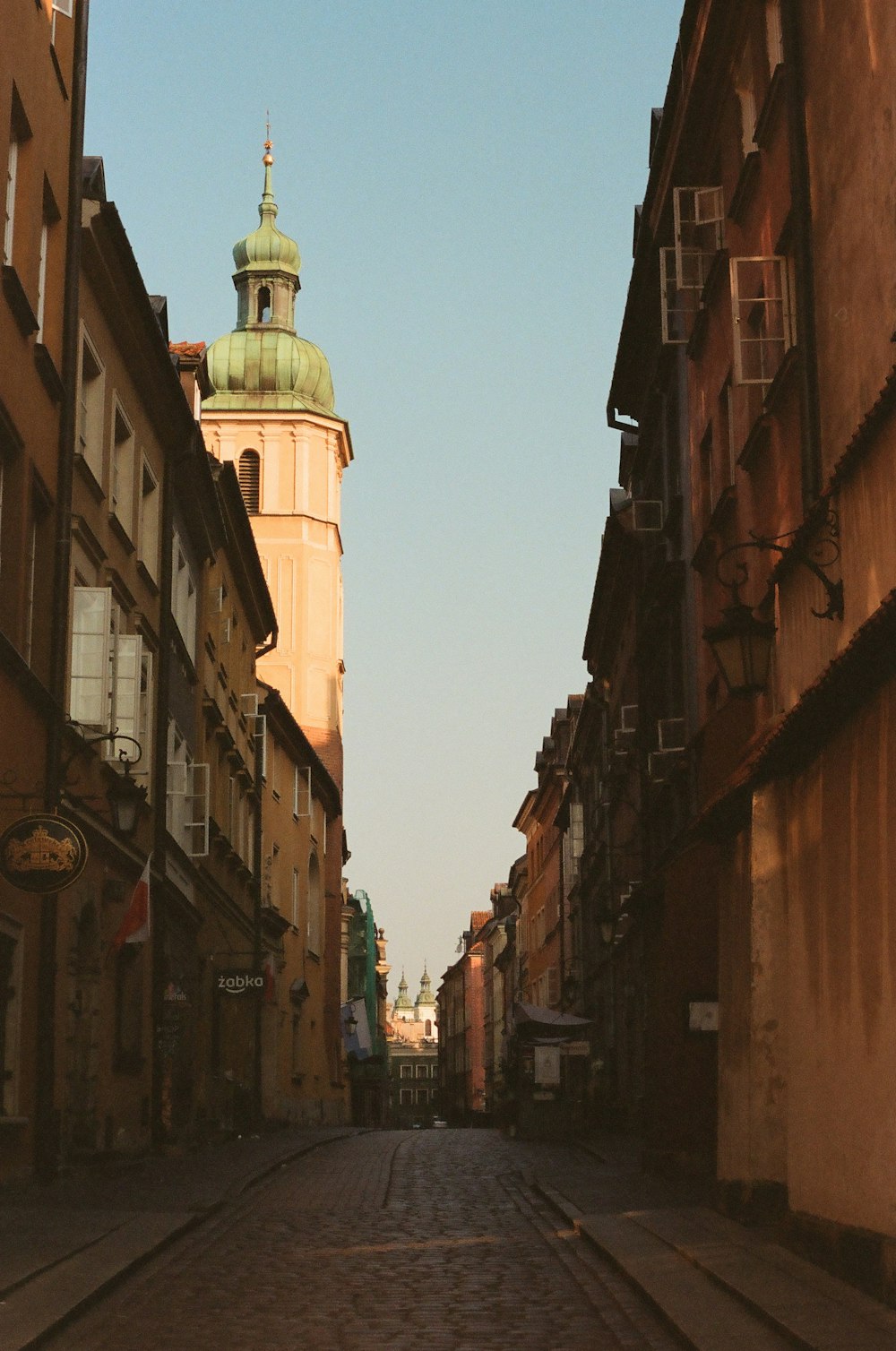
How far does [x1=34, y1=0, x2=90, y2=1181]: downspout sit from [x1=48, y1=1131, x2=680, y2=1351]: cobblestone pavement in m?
2.30

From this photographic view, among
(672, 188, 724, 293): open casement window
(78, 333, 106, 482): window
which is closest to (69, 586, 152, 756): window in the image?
(78, 333, 106, 482): window

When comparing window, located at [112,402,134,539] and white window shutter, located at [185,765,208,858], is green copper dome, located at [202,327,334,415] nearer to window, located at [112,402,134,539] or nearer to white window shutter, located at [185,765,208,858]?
white window shutter, located at [185,765,208,858]

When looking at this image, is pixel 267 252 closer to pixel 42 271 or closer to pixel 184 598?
pixel 184 598

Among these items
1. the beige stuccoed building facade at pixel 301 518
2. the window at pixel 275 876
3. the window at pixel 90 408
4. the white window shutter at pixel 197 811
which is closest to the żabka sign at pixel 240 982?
the white window shutter at pixel 197 811

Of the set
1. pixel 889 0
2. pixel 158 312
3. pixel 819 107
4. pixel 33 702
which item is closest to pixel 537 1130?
pixel 158 312

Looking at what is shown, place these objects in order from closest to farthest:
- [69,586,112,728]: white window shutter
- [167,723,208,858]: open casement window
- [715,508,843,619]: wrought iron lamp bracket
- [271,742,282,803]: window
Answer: [715,508,843,619]: wrought iron lamp bracket → [69,586,112,728]: white window shutter → [167,723,208,858]: open casement window → [271,742,282,803]: window

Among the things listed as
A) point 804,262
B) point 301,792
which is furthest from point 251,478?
point 804,262

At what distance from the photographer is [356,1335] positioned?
988cm

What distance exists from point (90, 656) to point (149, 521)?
279 inches

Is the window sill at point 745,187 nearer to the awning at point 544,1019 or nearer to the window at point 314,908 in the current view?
the awning at point 544,1019

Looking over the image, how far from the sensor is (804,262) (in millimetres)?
16859

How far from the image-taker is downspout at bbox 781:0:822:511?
16609 mm

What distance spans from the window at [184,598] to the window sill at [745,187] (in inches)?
476

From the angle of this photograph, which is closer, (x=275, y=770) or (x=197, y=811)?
(x=197, y=811)
